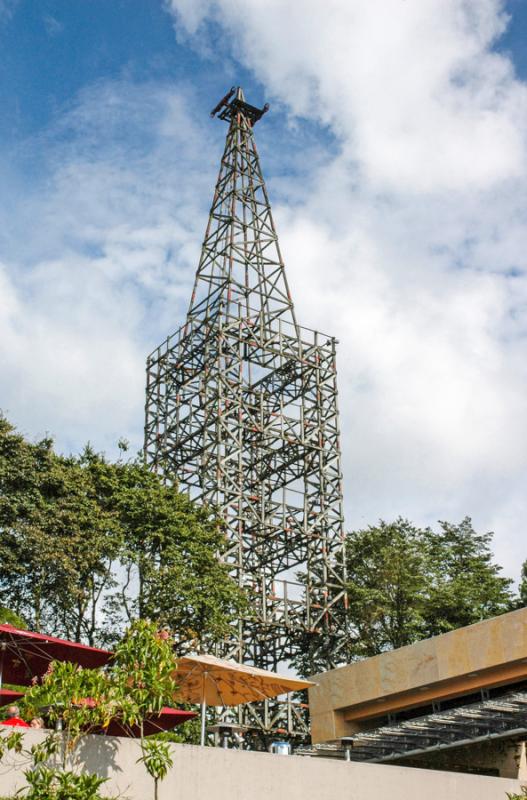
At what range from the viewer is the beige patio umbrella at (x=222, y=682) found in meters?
14.4

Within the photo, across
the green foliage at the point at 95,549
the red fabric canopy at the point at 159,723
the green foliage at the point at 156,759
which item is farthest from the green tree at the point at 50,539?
the green foliage at the point at 156,759

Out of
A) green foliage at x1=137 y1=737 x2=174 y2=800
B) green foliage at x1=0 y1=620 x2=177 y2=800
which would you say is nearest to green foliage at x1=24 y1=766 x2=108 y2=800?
green foliage at x1=0 y1=620 x2=177 y2=800

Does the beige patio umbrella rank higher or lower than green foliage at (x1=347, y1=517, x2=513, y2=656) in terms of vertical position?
lower

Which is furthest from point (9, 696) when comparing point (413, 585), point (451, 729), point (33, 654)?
point (413, 585)

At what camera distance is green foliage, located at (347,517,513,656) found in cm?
2956

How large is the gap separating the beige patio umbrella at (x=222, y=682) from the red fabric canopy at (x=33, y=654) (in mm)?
2278

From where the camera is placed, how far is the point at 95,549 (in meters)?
22.9

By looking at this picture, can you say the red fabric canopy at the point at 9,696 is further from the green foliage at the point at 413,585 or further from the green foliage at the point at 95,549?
the green foliage at the point at 413,585

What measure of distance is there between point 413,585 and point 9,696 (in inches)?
A: 770

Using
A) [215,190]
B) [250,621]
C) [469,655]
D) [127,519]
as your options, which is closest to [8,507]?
[127,519]

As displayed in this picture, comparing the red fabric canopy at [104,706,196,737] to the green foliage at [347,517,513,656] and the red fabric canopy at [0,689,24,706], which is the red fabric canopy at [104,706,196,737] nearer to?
the red fabric canopy at [0,689,24,706]

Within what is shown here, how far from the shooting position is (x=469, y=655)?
19.2 metres

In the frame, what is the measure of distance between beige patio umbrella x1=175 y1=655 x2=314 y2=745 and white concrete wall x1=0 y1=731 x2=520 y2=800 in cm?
165

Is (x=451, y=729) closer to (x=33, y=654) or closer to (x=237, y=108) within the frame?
(x=33, y=654)
